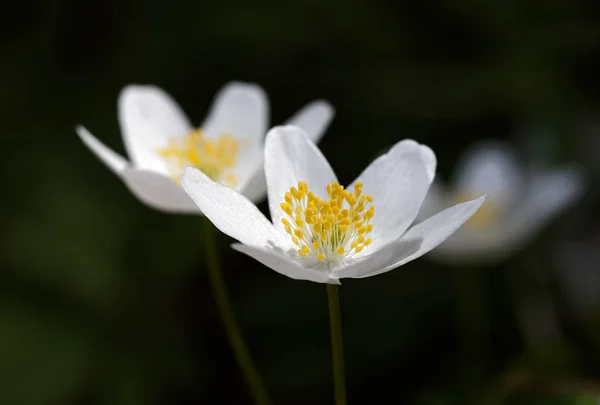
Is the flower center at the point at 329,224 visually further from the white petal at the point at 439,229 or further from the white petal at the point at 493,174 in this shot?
the white petal at the point at 493,174

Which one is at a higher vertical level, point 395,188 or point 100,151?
point 100,151

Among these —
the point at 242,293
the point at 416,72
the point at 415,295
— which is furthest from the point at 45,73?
the point at 415,295

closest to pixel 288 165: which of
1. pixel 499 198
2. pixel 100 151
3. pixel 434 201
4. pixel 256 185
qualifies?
pixel 256 185

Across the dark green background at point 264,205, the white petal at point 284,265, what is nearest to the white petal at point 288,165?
the white petal at point 284,265

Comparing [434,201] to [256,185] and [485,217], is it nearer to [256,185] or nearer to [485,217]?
[485,217]

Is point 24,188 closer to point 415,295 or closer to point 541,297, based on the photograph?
point 415,295

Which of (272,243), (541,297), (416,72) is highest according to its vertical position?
(416,72)
